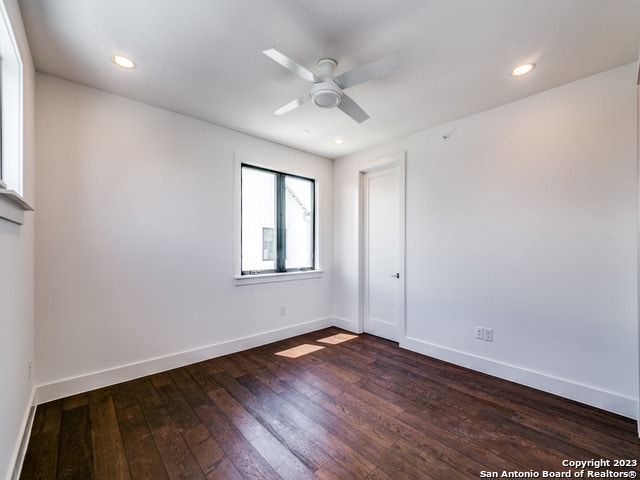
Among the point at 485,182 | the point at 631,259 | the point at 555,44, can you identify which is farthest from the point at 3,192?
the point at 631,259

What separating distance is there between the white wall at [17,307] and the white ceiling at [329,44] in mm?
364

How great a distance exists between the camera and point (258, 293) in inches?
139

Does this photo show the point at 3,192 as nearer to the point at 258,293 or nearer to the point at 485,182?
the point at 258,293

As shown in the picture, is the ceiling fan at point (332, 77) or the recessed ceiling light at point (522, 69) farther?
the recessed ceiling light at point (522, 69)

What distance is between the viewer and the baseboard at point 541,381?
2.11m

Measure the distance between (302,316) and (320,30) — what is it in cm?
332

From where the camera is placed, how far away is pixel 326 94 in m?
1.94

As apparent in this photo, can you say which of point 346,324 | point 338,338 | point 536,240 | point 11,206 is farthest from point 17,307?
point 536,240

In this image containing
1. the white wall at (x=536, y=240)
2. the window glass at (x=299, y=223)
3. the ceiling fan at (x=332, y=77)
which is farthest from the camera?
the window glass at (x=299, y=223)

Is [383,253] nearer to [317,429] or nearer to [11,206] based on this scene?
[317,429]

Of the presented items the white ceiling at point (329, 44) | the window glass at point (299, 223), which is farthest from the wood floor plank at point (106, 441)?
the white ceiling at point (329, 44)

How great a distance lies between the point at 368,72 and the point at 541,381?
2.94 m

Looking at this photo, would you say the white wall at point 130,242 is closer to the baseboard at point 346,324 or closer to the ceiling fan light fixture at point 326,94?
the baseboard at point 346,324

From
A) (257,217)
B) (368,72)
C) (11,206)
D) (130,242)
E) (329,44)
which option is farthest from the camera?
(257,217)
